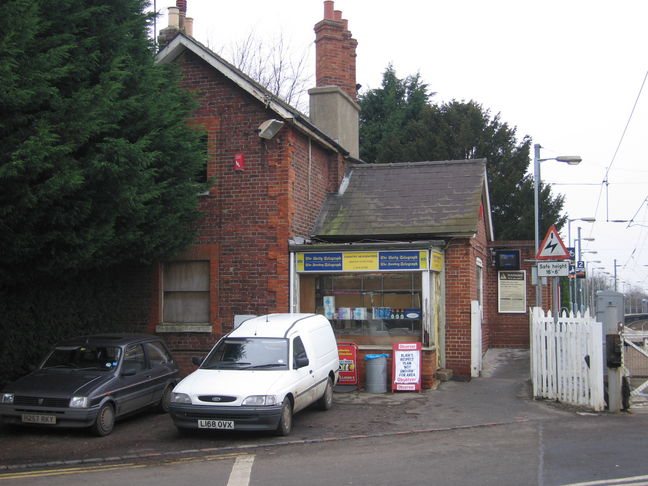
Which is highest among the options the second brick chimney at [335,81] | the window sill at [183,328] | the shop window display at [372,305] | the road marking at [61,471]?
the second brick chimney at [335,81]

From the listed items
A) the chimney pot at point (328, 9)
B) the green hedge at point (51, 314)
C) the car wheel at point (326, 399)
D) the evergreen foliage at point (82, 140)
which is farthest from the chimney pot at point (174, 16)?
the car wheel at point (326, 399)

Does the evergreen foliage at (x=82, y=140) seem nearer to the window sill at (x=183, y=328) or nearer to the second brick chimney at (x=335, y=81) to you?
the window sill at (x=183, y=328)

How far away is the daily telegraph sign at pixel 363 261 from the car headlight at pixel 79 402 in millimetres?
6301

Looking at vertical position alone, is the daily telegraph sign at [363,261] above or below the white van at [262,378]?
above

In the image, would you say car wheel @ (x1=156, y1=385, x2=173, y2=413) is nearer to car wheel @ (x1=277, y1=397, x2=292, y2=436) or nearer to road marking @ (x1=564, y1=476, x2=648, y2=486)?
car wheel @ (x1=277, y1=397, x2=292, y2=436)

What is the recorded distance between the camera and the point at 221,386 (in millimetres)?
10016

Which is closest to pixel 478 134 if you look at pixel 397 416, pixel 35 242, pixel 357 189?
pixel 357 189

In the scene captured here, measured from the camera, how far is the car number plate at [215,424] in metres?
9.70

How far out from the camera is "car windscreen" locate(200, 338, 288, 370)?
10.8m

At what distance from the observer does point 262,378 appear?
10.3m

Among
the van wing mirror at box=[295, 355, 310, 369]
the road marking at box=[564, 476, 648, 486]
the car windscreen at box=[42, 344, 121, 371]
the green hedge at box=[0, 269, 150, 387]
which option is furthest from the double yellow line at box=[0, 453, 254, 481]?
the road marking at box=[564, 476, 648, 486]

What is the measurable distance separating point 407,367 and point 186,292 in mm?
5487

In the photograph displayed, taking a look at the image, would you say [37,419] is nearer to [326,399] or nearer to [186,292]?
[326,399]

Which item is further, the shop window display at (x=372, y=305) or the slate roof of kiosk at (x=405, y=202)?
the slate roof of kiosk at (x=405, y=202)
